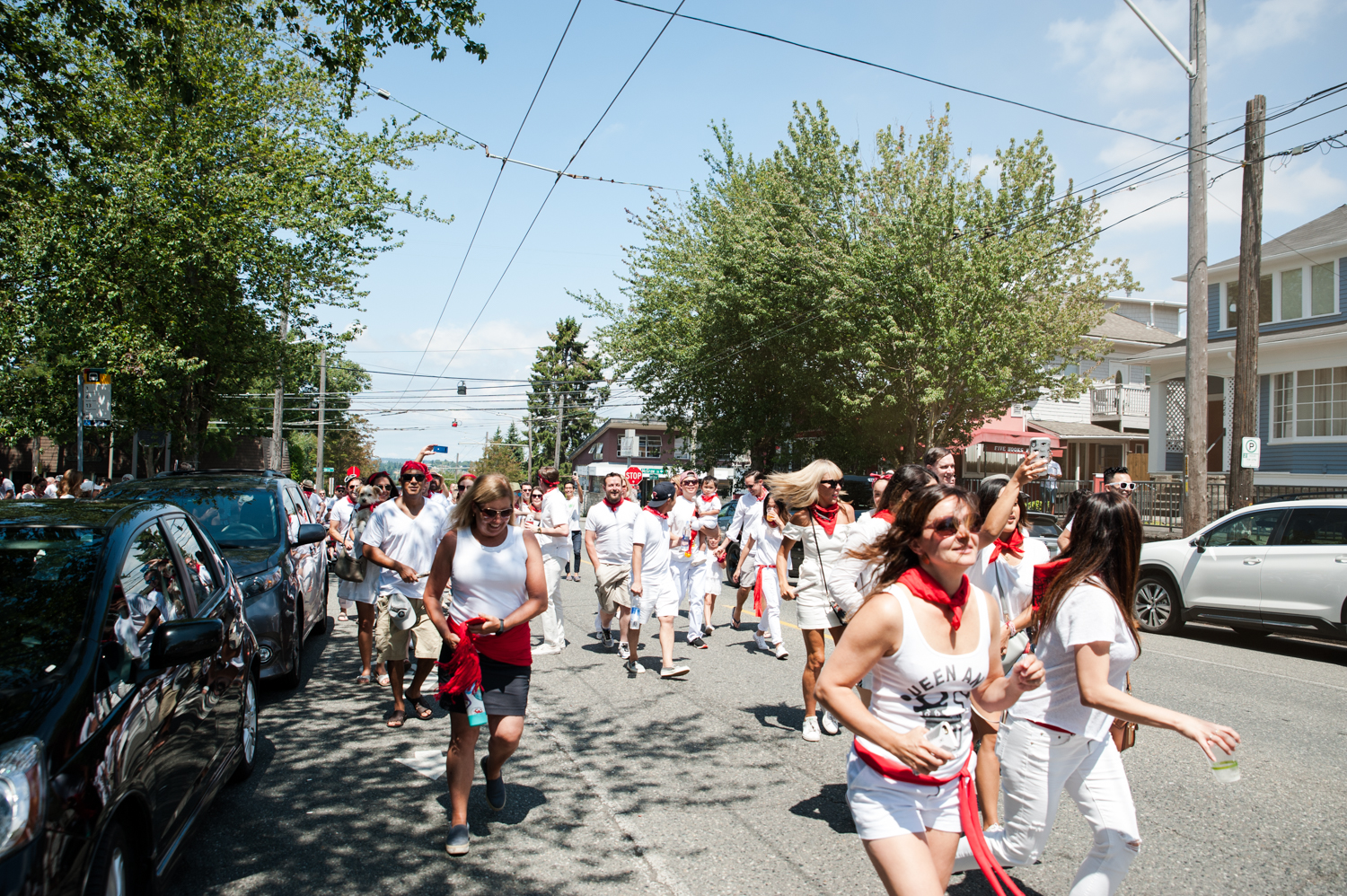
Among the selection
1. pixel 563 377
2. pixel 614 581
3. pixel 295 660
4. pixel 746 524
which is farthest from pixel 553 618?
pixel 563 377

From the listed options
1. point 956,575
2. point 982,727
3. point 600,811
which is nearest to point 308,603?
point 600,811

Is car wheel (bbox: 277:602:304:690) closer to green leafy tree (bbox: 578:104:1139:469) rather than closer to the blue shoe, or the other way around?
the blue shoe

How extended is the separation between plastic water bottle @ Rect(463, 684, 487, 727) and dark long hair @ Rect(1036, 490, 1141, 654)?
2494 mm

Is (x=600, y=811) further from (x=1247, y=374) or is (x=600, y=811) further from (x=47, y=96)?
(x=1247, y=374)

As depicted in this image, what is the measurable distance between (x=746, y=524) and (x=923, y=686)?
344 inches

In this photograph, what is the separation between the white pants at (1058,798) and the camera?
9.90 feet

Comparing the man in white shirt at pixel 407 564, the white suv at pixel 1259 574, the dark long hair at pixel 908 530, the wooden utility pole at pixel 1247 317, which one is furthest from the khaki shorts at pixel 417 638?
the wooden utility pole at pixel 1247 317

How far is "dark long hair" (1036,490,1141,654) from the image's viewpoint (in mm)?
3250

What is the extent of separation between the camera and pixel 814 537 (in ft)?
19.5

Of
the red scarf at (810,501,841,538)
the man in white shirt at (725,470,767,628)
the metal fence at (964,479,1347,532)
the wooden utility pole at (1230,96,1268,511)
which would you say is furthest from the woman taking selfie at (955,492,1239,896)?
the metal fence at (964,479,1347,532)

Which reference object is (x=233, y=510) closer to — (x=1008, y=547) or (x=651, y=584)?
(x=651, y=584)

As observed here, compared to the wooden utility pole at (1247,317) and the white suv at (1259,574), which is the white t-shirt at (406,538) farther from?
the wooden utility pole at (1247,317)

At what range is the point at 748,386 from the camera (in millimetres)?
29406

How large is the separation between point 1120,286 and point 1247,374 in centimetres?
1112
